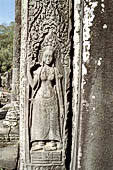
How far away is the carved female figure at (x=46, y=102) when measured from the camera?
2592 millimetres

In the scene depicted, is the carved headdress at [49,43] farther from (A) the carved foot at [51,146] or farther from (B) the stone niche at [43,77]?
(A) the carved foot at [51,146]

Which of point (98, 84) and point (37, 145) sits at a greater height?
point (98, 84)

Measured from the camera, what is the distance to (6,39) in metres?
35.1

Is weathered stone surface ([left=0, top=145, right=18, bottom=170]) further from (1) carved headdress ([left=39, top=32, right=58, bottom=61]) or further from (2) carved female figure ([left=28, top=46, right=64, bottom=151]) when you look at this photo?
(1) carved headdress ([left=39, top=32, right=58, bottom=61])

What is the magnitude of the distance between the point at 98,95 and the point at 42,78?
1287 millimetres

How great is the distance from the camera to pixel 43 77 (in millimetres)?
2584

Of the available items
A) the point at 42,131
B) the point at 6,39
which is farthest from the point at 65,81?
the point at 6,39

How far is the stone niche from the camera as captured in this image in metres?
2.56

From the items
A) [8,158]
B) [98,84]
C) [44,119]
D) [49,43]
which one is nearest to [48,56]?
[49,43]

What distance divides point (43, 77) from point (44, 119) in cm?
47

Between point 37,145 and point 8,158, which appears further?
point 8,158

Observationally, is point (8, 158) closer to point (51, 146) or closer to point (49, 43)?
point (51, 146)

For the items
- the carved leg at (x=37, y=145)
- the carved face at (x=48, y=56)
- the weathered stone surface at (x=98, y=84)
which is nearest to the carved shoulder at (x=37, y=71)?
the carved face at (x=48, y=56)

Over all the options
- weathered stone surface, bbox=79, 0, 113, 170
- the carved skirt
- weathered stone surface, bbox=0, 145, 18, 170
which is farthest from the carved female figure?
weathered stone surface, bbox=79, 0, 113, 170
